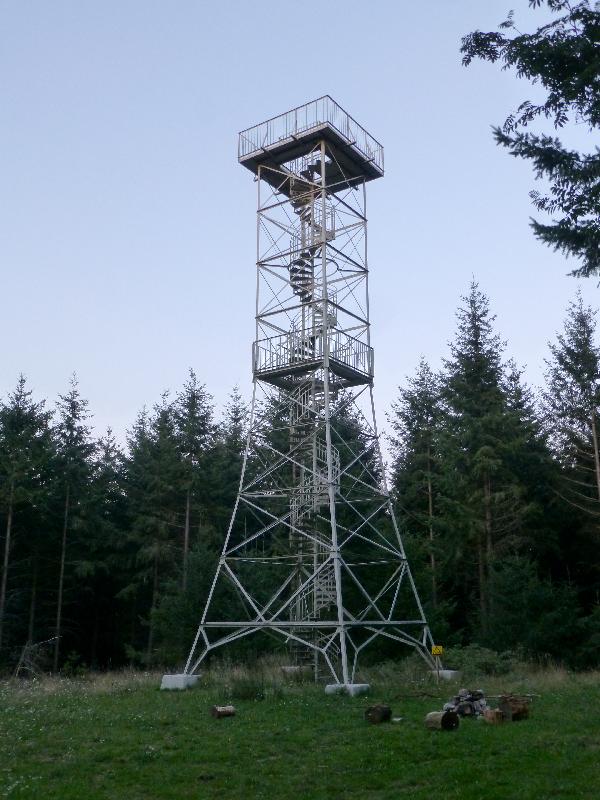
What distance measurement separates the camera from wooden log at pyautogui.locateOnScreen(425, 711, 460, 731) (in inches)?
448

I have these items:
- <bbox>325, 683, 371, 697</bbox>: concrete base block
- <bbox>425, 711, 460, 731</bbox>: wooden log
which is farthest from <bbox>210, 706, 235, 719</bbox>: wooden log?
<bbox>425, 711, 460, 731</bbox>: wooden log

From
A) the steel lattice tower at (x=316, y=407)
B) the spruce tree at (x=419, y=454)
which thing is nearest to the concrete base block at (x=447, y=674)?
the steel lattice tower at (x=316, y=407)

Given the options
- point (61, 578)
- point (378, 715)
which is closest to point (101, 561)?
point (61, 578)

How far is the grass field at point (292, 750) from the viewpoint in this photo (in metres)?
8.42

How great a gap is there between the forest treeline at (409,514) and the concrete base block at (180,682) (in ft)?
26.7

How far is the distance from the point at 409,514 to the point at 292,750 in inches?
932

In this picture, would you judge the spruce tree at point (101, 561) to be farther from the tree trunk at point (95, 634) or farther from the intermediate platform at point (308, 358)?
the intermediate platform at point (308, 358)

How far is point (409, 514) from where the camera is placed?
33719mm

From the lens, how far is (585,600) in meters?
30.5

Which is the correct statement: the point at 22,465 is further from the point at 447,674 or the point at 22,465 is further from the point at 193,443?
the point at 447,674

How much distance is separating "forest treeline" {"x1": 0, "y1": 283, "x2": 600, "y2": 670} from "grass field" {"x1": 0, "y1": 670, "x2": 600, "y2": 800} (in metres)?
9.73

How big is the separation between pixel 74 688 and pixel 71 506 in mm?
16795

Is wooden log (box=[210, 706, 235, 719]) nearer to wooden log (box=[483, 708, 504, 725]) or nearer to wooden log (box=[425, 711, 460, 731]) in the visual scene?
wooden log (box=[425, 711, 460, 731])

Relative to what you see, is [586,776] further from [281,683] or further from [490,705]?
→ [281,683]
